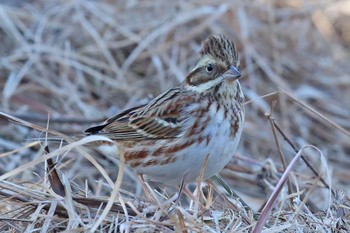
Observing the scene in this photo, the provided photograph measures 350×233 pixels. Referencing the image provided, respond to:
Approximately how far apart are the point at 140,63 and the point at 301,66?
1.80 metres

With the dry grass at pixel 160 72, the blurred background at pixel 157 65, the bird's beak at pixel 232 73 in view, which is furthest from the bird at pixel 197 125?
the blurred background at pixel 157 65

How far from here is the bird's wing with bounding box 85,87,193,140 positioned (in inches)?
141

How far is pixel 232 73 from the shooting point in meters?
3.30

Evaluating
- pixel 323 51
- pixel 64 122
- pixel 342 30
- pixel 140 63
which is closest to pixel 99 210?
pixel 64 122

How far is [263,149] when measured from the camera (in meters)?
5.61

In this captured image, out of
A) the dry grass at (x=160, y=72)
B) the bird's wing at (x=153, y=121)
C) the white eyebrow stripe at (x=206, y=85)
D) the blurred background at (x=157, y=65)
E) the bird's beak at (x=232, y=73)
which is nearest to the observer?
the bird's beak at (x=232, y=73)

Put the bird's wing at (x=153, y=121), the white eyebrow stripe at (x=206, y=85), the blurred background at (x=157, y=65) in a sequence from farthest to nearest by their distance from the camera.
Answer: the blurred background at (x=157, y=65) → the bird's wing at (x=153, y=121) → the white eyebrow stripe at (x=206, y=85)

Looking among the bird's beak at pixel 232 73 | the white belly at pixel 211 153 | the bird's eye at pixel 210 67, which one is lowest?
the white belly at pixel 211 153

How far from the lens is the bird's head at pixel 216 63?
3.33m

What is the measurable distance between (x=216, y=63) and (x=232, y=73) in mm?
129

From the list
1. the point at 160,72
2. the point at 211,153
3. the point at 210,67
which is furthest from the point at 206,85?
the point at 160,72

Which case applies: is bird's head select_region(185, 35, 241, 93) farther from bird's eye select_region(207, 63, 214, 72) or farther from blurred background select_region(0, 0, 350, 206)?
blurred background select_region(0, 0, 350, 206)

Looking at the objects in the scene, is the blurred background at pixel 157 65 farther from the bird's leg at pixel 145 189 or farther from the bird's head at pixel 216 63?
the bird's head at pixel 216 63

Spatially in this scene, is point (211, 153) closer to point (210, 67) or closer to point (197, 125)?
point (197, 125)
